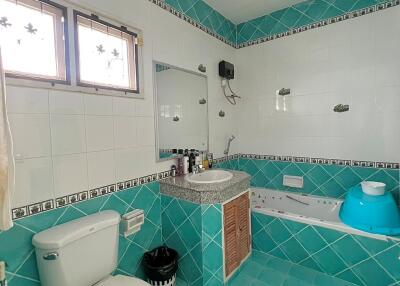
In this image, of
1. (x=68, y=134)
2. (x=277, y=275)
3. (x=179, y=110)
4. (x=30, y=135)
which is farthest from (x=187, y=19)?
(x=277, y=275)

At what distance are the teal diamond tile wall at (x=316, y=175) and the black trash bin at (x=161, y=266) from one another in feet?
4.00

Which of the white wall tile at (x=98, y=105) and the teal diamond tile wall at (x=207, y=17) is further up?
the teal diamond tile wall at (x=207, y=17)

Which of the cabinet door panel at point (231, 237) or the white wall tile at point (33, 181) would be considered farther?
the cabinet door panel at point (231, 237)

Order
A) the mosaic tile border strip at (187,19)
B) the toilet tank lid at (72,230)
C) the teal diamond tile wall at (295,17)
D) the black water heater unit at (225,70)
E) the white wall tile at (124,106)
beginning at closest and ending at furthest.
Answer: the toilet tank lid at (72,230) < the white wall tile at (124,106) < the mosaic tile border strip at (187,19) < the teal diamond tile wall at (295,17) < the black water heater unit at (225,70)

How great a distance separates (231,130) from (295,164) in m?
0.91

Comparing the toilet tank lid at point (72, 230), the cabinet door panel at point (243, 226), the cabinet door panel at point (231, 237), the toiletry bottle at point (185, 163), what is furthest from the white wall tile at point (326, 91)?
the toilet tank lid at point (72, 230)

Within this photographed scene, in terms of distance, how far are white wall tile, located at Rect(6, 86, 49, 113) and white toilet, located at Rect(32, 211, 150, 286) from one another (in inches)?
27.1

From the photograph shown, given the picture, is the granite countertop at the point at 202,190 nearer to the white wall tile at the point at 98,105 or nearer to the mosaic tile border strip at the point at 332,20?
the white wall tile at the point at 98,105

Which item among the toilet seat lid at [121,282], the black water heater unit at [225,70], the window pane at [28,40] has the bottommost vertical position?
the toilet seat lid at [121,282]

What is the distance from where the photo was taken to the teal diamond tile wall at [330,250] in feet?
5.78

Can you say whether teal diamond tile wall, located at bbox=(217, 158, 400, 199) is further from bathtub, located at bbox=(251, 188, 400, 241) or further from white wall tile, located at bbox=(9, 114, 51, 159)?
white wall tile, located at bbox=(9, 114, 51, 159)

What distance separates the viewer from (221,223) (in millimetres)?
1823

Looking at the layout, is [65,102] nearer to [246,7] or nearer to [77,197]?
[77,197]

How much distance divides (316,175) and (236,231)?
127cm
